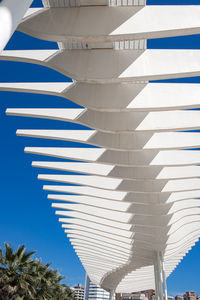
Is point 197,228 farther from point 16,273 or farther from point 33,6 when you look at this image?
point 33,6

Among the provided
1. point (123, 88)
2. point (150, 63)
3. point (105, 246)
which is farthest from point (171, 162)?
point (105, 246)

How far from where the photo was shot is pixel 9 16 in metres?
3.64

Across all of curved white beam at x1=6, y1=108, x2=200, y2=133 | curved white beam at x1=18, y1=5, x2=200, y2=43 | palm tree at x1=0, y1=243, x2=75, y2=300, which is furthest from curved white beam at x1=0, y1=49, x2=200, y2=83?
palm tree at x1=0, y1=243, x2=75, y2=300

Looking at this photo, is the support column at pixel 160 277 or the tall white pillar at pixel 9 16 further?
the support column at pixel 160 277

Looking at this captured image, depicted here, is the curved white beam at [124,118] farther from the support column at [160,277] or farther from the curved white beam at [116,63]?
the support column at [160,277]

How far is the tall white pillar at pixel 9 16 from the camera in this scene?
11.6ft

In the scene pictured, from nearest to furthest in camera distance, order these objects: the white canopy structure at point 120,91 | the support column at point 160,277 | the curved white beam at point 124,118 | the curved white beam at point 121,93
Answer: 1. the white canopy structure at point 120,91
2. the curved white beam at point 121,93
3. the curved white beam at point 124,118
4. the support column at point 160,277

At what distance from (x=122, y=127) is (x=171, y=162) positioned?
3.26 meters

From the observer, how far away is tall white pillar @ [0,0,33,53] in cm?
353

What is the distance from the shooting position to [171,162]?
1174cm

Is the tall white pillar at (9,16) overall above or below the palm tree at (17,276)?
above

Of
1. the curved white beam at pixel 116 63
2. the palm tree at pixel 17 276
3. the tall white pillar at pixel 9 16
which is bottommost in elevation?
the palm tree at pixel 17 276

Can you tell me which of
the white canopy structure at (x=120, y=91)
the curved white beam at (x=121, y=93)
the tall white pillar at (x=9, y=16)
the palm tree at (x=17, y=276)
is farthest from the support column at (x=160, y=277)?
the tall white pillar at (x=9, y=16)

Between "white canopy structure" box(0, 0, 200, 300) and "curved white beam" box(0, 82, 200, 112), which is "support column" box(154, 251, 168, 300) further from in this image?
"curved white beam" box(0, 82, 200, 112)
